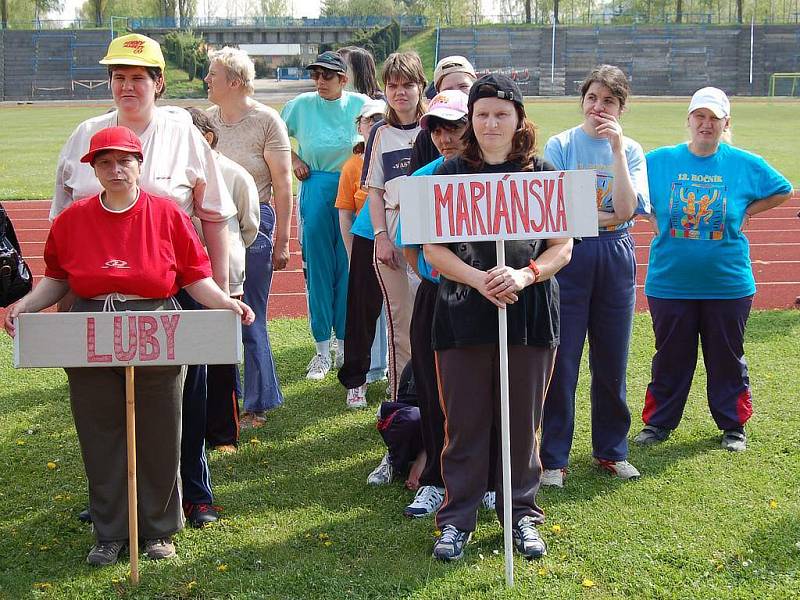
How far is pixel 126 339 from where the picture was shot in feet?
12.3

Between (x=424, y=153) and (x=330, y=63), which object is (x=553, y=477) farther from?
(x=330, y=63)

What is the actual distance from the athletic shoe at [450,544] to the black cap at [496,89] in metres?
1.75

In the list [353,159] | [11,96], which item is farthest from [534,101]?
[353,159]

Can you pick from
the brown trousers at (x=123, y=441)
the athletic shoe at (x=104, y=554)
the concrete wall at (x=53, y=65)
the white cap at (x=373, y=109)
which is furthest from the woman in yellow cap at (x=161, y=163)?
the concrete wall at (x=53, y=65)

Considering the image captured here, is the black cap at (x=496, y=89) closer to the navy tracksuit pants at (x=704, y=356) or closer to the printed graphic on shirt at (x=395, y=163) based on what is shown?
the printed graphic on shirt at (x=395, y=163)

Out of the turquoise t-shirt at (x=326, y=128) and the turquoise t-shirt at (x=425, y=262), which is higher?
the turquoise t-shirt at (x=326, y=128)

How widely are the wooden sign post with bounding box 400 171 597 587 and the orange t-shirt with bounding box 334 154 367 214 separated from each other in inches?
92.3

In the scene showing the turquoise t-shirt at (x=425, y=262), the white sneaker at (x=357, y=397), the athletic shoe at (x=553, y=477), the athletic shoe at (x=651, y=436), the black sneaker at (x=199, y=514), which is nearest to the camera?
the turquoise t-shirt at (x=425, y=262)

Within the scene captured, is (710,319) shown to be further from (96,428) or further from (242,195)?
(96,428)

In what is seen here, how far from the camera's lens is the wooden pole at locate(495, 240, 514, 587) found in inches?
148

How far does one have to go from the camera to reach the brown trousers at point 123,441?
3.97 metres

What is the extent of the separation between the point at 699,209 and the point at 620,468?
146 centimetres

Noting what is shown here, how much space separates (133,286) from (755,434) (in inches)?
142

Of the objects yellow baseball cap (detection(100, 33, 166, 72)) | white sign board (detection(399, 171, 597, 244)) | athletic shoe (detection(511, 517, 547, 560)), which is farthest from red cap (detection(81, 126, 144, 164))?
athletic shoe (detection(511, 517, 547, 560))
